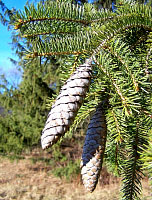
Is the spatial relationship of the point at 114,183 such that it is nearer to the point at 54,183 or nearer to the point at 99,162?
the point at 54,183

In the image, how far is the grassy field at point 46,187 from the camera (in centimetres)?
290

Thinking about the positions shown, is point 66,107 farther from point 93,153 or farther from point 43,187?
point 43,187

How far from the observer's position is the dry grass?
9.52 ft

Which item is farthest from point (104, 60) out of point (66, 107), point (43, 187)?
point (43, 187)

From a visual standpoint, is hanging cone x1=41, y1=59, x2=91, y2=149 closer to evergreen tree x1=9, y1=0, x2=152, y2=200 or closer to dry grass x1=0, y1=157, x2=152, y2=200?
evergreen tree x1=9, y1=0, x2=152, y2=200

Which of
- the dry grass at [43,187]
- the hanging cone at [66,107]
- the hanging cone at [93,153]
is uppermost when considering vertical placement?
the hanging cone at [66,107]

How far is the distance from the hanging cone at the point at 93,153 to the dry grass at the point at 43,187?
2.66 metres

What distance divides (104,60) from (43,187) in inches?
135

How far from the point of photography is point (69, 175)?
3.27 meters

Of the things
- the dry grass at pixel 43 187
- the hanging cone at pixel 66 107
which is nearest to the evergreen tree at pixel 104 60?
the hanging cone at pixel 66 107

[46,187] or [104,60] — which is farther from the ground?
[104,60]

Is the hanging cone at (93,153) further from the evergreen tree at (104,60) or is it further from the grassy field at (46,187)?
the grassy field at (46,187)

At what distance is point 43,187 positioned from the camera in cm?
330

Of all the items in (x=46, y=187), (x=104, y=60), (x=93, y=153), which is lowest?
(x=46, y=187)
